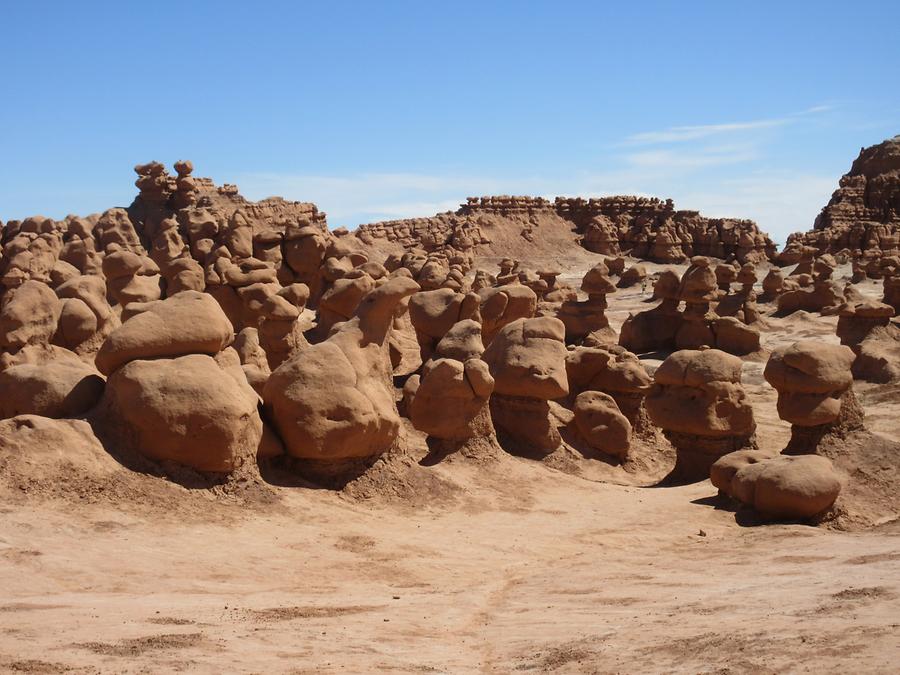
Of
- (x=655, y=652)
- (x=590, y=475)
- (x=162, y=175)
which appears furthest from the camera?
(x=162, y=175)

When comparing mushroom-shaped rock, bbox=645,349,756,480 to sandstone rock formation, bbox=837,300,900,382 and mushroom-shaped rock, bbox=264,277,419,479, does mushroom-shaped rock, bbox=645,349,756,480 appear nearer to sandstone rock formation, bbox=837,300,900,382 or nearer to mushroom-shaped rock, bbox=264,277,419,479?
mushroom-shaped rock, bbox=264,277,419,479

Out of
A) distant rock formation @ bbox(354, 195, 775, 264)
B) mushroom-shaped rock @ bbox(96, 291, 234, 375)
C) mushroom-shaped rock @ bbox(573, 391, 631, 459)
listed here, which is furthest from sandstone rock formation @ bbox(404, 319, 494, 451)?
distant rock formation @ bbox(354, 195, 775, 264)

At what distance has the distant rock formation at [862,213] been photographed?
52.6 m

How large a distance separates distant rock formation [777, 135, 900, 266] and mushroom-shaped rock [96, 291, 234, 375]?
43067mm

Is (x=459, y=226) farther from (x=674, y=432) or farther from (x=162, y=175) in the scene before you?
(x=674, y=432)

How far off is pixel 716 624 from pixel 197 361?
5.98 metres

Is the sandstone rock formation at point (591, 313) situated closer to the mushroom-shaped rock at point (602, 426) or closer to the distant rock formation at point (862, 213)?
the mushroom-shaped rock at point (602, 426)

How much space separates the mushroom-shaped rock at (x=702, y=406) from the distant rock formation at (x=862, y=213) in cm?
3701

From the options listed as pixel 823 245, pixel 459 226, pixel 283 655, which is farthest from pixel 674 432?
pixel 823 245

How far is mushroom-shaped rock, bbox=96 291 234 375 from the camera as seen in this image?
10148 millimetres

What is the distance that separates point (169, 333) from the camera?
34.0ft

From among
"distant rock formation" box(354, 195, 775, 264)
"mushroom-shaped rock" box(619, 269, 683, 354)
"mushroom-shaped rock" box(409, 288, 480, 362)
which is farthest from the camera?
"distant rock formation" box(354, 195, 775, 264)

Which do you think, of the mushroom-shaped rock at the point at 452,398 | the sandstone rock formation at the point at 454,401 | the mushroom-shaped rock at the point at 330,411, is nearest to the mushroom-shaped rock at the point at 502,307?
the sandstone rock formation at the point at 454,401

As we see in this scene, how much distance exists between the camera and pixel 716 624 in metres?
6.54
